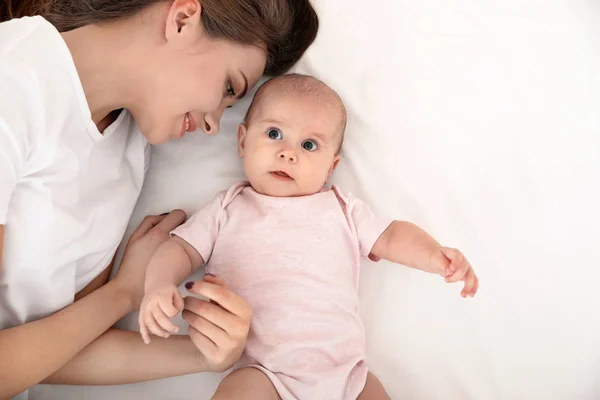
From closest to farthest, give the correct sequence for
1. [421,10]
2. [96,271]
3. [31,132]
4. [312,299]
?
1. [31,132]
2. [312,299]
3. [96,271]
4. [421,10]

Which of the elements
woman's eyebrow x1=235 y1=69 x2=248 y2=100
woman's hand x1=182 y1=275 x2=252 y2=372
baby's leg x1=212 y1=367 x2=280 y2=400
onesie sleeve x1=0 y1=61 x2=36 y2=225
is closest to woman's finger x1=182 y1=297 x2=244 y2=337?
woman's hand x1=182 y1=275 x2=252 y2=372

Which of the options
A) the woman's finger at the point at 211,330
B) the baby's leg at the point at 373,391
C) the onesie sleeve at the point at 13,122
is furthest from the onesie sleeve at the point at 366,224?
the onesie sleeve at the point at 13,122

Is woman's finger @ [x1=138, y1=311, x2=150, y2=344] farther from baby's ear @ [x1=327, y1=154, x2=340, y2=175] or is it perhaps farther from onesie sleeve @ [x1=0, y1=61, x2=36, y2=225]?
baby's ear @ [x1=327, y1=154, x2=340, y2=175]

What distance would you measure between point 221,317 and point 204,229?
256 mm

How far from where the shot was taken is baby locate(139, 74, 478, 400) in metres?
1.14

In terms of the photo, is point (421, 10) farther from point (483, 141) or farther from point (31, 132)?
point (31, 132)

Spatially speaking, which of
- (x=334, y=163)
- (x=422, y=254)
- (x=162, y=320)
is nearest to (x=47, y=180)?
(x=162, y=320)

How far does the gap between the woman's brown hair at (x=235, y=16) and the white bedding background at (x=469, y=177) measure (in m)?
0.06

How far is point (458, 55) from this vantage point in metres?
1.38

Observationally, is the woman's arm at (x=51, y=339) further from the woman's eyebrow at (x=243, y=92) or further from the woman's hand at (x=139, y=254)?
the woman's eyebrow at (x=243, y=92)

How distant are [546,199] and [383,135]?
38 cm

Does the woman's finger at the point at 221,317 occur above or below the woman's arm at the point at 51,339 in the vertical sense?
above

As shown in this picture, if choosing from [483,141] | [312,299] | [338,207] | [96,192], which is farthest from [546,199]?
[96,192]

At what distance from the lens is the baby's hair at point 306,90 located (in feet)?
4.26
